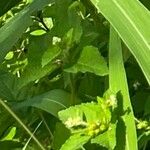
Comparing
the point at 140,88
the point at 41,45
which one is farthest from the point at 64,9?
the point at 140,88

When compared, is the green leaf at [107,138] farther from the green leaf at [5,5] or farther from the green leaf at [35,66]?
the green leaf at [5,5]

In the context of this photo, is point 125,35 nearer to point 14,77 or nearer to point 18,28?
point 18,28

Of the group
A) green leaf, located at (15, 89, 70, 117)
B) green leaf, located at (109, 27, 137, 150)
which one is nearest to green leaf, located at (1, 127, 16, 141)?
green leaf, located at (15, 89, 70, 117)

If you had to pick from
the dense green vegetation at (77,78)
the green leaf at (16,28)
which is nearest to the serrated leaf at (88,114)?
the dense green vegetation at (77,78)

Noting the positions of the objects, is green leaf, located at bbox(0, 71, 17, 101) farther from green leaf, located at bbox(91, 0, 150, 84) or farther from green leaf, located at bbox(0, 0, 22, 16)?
green leaf, located at bbox(91, 0, 150, 84)

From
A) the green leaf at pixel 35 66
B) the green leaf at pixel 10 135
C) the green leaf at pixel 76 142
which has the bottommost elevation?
the green leaf at pixel 10 135
